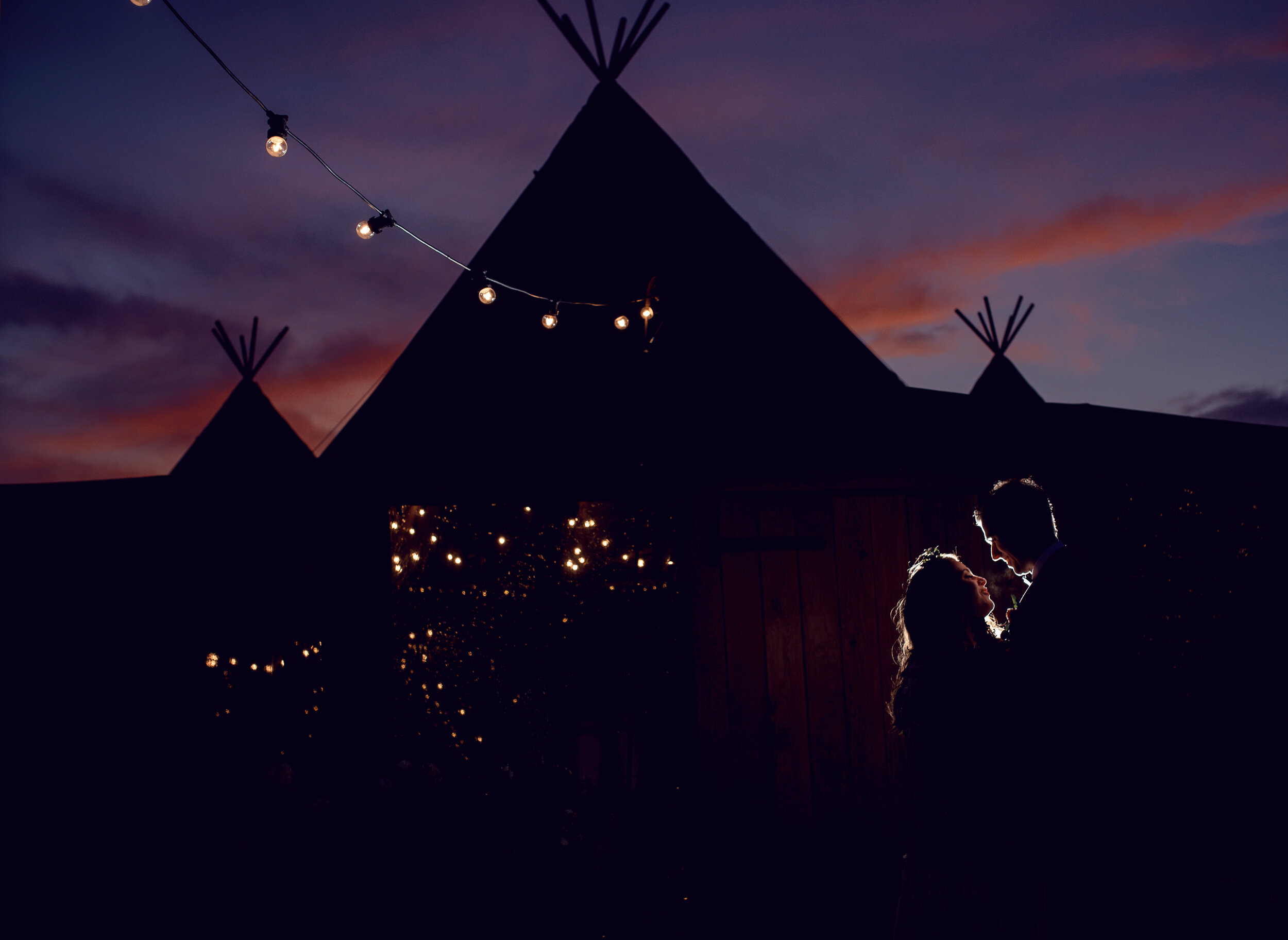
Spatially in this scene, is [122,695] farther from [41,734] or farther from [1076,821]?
[1076,821]

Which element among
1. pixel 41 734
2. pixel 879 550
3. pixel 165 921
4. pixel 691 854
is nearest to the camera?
pixel 165 921

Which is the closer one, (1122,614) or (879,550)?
(1122,614)

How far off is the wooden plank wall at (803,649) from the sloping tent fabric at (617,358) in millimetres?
489

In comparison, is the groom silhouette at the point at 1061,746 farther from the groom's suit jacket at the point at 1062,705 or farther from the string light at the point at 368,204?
the string light at the point at 368,204

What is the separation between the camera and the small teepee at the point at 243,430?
652cm

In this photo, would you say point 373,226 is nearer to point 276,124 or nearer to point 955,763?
point 276,124

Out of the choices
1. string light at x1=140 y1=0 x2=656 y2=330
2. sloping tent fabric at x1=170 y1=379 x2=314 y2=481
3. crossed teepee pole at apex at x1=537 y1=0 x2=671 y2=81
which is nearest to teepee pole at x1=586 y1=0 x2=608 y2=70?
crossed teepee pole at apex at x1=537 y1=0 x2=671 y2=81

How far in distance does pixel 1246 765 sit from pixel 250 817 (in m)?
6.12

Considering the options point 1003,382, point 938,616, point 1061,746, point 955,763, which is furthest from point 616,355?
point 1003,382

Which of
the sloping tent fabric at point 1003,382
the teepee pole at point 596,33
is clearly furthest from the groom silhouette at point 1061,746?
the sloping tent fabric at point 1003,382

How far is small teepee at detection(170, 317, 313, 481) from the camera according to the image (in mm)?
6516

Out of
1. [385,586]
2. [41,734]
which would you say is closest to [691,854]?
[385,586]

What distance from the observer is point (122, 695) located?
513 centimetres

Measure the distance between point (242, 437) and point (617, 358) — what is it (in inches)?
176
